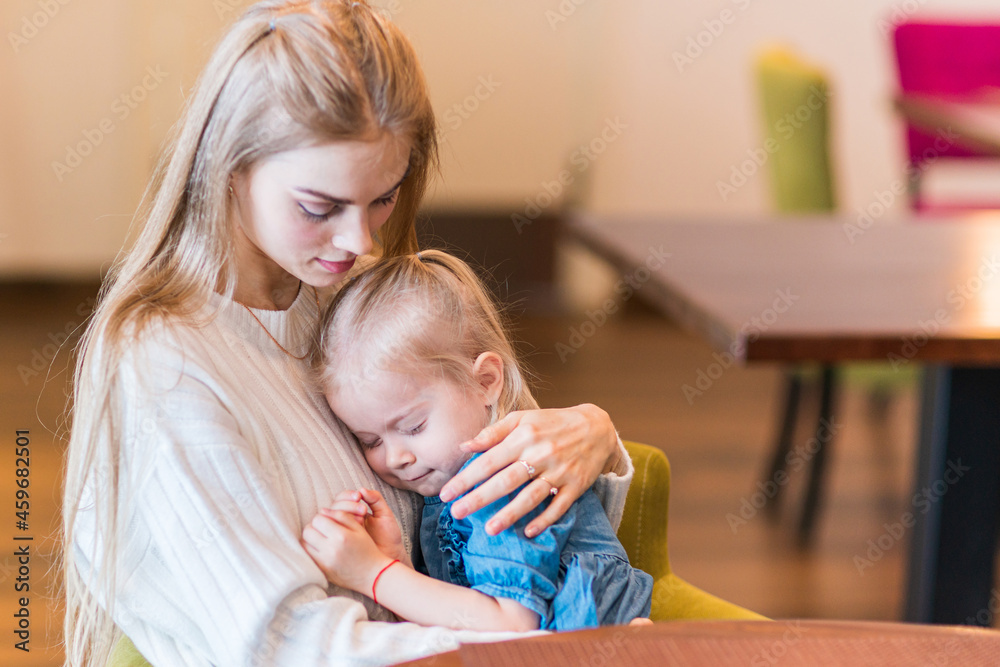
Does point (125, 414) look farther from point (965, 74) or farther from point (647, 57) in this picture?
point (647, 57)

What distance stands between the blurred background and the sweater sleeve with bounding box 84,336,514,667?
2.52 meters

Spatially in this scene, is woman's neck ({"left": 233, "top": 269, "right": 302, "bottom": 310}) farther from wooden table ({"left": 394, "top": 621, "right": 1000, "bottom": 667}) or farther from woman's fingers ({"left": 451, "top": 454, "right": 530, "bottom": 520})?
wooden table ({"left": 394, "top": 621, "right": 1000, "bottom": 667})

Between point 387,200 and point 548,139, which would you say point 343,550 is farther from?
point 548,139

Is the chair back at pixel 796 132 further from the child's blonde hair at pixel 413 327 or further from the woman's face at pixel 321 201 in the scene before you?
the woman's face at pixel 321 201

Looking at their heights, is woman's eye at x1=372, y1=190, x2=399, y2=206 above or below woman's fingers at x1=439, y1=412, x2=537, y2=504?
above

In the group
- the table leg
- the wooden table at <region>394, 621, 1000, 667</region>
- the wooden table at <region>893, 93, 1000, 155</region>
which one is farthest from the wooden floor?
the wooden table at <region>394, 621, 1000, 667</region>

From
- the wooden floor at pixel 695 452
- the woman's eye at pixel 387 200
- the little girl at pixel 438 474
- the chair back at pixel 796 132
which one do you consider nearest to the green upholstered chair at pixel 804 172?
the chair back at pixel 796 132

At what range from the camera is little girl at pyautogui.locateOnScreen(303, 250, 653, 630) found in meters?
0.97

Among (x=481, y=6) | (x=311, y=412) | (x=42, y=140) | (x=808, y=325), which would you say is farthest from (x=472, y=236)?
(x=311, y=412)

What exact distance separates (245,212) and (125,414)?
216 millimetres

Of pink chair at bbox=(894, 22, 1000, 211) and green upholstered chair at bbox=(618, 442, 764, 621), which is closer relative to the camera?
green upholstered chair at bbox=(618, 442, 764, 621)

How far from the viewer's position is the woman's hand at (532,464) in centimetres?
100

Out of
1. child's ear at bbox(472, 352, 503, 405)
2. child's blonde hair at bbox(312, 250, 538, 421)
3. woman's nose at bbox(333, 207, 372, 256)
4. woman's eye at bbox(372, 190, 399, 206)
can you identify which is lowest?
child's ear at bbox(472, 352, 503, 405)

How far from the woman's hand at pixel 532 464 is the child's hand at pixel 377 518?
6 centimetres
